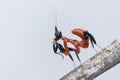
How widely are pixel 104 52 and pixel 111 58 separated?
222 millimetres

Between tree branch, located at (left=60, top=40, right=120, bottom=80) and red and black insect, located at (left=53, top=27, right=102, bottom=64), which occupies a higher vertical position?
red and black insect, located at (left=53, top=27, right=102, bottom=64)

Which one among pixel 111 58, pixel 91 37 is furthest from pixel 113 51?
pixel 91 37

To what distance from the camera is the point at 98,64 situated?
5.09m

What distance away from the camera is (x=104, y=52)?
5.08 meters

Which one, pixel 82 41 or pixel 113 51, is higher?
pixel 82 41

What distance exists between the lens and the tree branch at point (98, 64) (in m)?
5.07

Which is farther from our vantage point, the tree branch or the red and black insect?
the tree branch

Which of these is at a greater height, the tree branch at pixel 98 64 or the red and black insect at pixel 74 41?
the red and black insect at pixel 74 41

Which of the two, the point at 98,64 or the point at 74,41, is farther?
the point at 98,64

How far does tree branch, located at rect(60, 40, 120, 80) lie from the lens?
16.6 feet

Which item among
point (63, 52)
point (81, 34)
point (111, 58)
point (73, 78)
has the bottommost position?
point (73, 78)

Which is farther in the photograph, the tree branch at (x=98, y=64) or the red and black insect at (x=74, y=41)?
the tree branch at (x=98, y=64)

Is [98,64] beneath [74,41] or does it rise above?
beneath

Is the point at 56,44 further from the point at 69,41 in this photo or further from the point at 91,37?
the point at 91,37
